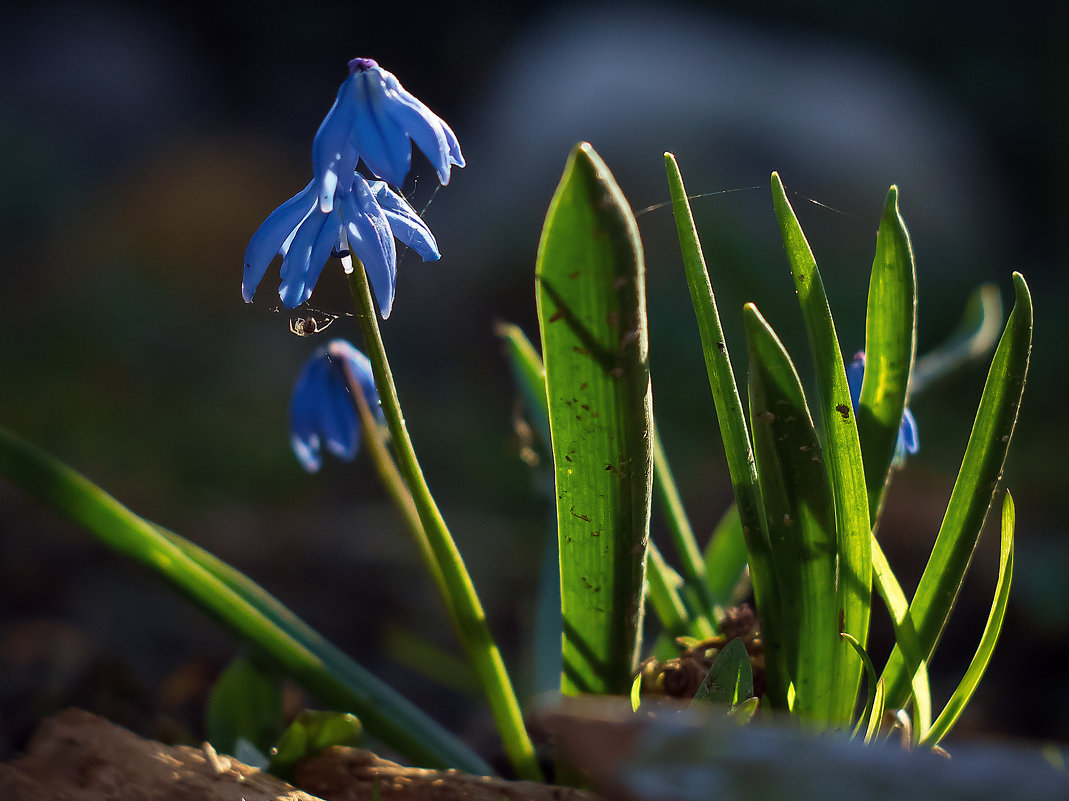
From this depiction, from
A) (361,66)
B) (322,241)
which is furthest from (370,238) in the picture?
(361,66)

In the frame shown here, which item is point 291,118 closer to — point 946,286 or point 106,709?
point 946,286

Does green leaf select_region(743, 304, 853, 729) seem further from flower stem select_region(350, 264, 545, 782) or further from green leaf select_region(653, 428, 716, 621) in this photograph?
flower stem select_region(350, 264, 545, 782)

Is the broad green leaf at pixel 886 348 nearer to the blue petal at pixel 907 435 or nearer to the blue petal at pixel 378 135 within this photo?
the blue petal at pixel 907 435

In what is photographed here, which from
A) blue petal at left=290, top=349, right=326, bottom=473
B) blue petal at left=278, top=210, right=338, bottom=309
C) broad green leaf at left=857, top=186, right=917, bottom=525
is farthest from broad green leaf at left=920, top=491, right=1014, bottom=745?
blue petal at left=290, top=349, right=326, bottom=473

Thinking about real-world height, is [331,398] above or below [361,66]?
below

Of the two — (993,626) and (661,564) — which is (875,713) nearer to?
(993,626)
